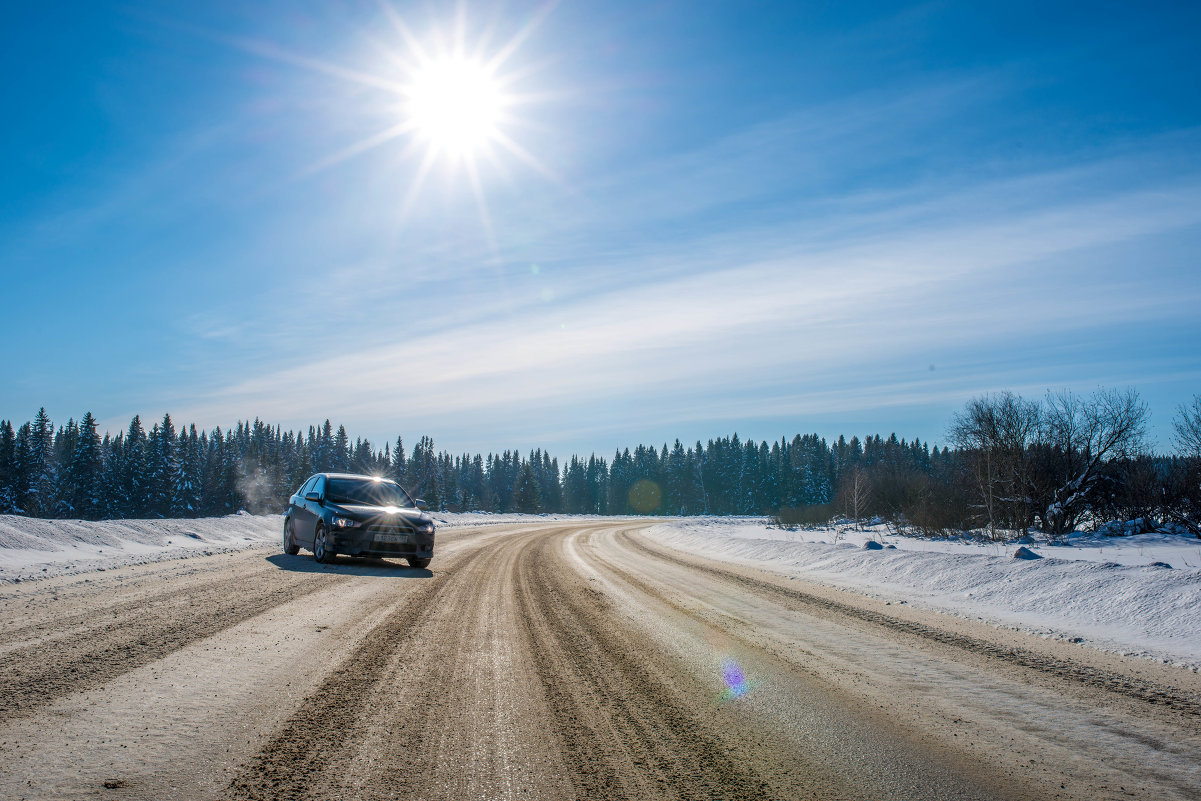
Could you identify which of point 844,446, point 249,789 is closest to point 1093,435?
point 249,789

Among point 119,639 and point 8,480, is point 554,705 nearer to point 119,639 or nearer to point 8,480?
point 119,639

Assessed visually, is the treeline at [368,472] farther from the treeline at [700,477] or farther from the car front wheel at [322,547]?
the car front wheel at [322,547]

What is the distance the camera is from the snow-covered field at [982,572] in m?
7.41

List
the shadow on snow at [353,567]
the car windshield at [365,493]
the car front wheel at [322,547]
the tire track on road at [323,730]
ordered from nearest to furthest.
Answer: the tire track on road at [323,730], the shadow on snow at [353,567], the car front wheel at [322,547], the car windshield at [365,493]

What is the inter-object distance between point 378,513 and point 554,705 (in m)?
9.14

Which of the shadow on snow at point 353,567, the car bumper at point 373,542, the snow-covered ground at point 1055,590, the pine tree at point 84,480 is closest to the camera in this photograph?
the snow-covered ground at point 1055,590

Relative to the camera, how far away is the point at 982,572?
11.0 metres

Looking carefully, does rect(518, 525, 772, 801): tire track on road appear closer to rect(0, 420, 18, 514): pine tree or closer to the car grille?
the car grille

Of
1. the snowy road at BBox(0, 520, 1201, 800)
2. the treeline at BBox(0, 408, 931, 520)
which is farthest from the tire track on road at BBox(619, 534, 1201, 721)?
the treeline at BBox(0, 408, 931, 520)

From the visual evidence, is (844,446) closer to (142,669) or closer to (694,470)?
(694,470)

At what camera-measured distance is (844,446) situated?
137 m

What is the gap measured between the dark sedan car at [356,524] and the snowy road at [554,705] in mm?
4070

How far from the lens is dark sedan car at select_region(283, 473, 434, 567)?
38.9 ft

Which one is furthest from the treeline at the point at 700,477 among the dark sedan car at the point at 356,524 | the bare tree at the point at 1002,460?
the dark sedan car at the point at 356,524
